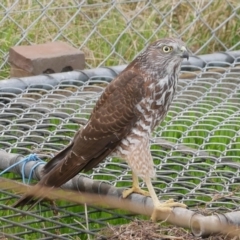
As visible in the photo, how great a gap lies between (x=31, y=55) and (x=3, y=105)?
0.52m

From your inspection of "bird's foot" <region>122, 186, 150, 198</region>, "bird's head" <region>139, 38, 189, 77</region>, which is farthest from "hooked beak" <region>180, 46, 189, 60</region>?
"bird's foot" <region>122, 186, 150, 198</region>

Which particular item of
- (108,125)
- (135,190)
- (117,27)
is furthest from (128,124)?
(117,27)

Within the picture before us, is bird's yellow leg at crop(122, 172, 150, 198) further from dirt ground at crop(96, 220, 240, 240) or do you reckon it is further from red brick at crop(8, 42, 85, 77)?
red brick at crop(8, 42, 85, 77)

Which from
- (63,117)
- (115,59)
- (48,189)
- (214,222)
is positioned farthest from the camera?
(115,59)

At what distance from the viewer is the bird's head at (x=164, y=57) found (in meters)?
4.56

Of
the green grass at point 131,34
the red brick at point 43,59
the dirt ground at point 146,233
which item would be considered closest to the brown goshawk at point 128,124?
the dirt ground at point 146,233

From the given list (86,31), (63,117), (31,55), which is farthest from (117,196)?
(86,31)

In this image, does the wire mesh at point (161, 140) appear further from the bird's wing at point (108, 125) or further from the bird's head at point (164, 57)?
the bird's head at point (164, 57)

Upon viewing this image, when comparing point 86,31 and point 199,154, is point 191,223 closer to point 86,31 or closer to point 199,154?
point 199,154

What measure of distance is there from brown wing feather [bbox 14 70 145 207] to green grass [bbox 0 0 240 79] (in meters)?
1.93

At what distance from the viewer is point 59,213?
446 cm

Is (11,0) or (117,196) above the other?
(11,0)

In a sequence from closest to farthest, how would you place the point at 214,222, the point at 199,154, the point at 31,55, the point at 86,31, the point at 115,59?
the point at 214,222 → the point at 199,154 → the point at 31,55 → the point at 115,59 → the point at 86,31

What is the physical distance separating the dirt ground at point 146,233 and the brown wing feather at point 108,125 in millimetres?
444
